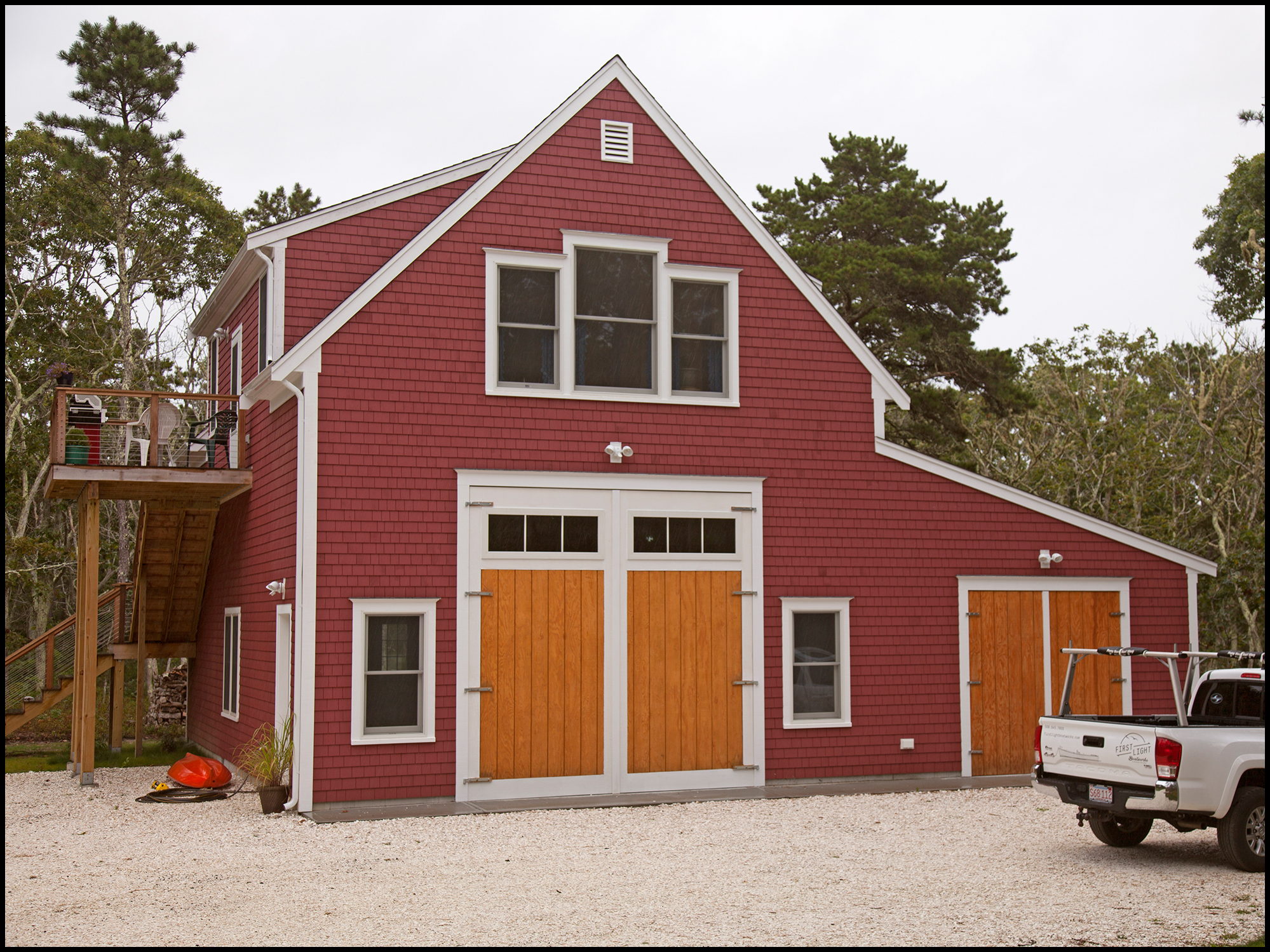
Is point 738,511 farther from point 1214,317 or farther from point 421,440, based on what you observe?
point 1214,317

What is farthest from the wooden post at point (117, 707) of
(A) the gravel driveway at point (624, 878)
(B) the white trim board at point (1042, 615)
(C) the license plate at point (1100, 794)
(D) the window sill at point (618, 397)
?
(C) the license plate at point (1100, 794)

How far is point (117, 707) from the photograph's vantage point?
18688mm

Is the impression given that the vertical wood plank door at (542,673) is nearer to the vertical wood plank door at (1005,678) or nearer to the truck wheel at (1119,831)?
the vertical wood plank door at (1005,678)

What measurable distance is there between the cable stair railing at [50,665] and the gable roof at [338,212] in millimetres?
4887

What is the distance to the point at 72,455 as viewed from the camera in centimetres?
1500

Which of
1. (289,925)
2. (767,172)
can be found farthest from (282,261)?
(767,172)

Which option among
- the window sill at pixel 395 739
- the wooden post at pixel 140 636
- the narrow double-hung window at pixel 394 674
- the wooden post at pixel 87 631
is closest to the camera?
the window sill at pixel 395 739

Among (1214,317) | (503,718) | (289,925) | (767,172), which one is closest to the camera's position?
(289,925)

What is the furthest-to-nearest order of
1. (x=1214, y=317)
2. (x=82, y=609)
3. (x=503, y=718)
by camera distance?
(x=1214, y=317) < (x=82, y=609) < (x=503, y=718)

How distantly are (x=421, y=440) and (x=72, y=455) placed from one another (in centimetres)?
479

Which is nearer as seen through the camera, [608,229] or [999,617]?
[608,229]

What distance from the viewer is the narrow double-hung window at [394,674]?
12961 mm

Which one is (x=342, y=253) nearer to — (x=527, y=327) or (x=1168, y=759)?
(x=527, y=327)

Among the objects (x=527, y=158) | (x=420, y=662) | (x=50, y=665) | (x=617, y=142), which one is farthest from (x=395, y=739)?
(x=617, y=142)
